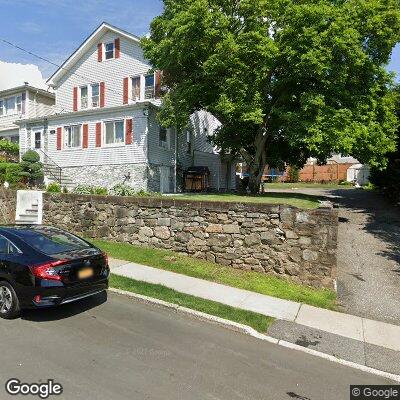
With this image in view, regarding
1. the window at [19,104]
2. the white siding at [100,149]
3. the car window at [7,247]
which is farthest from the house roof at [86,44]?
the car window at [7,247]

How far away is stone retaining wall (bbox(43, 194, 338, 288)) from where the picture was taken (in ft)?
31.4

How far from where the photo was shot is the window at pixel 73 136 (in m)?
23.9

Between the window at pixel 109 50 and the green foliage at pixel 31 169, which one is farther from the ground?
the window at pixel 109 50

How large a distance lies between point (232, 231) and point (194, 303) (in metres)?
3.45

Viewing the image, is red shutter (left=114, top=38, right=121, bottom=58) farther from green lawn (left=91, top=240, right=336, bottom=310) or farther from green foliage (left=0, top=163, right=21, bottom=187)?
green lawn (left=91, top=240, right=336, bottom=310)

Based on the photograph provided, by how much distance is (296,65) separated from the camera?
1579cm

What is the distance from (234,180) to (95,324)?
28.5 metres

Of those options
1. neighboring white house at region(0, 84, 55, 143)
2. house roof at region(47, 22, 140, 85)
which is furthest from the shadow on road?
neighboring white house at region(0, 84, 55, 143)

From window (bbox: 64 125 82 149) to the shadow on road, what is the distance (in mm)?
18111

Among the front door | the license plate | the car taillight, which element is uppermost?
the front door

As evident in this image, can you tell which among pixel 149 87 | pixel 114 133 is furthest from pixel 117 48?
pixel 114 133

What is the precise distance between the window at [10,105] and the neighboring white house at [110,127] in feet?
15.1

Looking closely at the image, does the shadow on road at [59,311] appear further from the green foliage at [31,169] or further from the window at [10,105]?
the window at [10,105]

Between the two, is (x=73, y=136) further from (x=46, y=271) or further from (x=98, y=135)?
(x=46, y=271)
